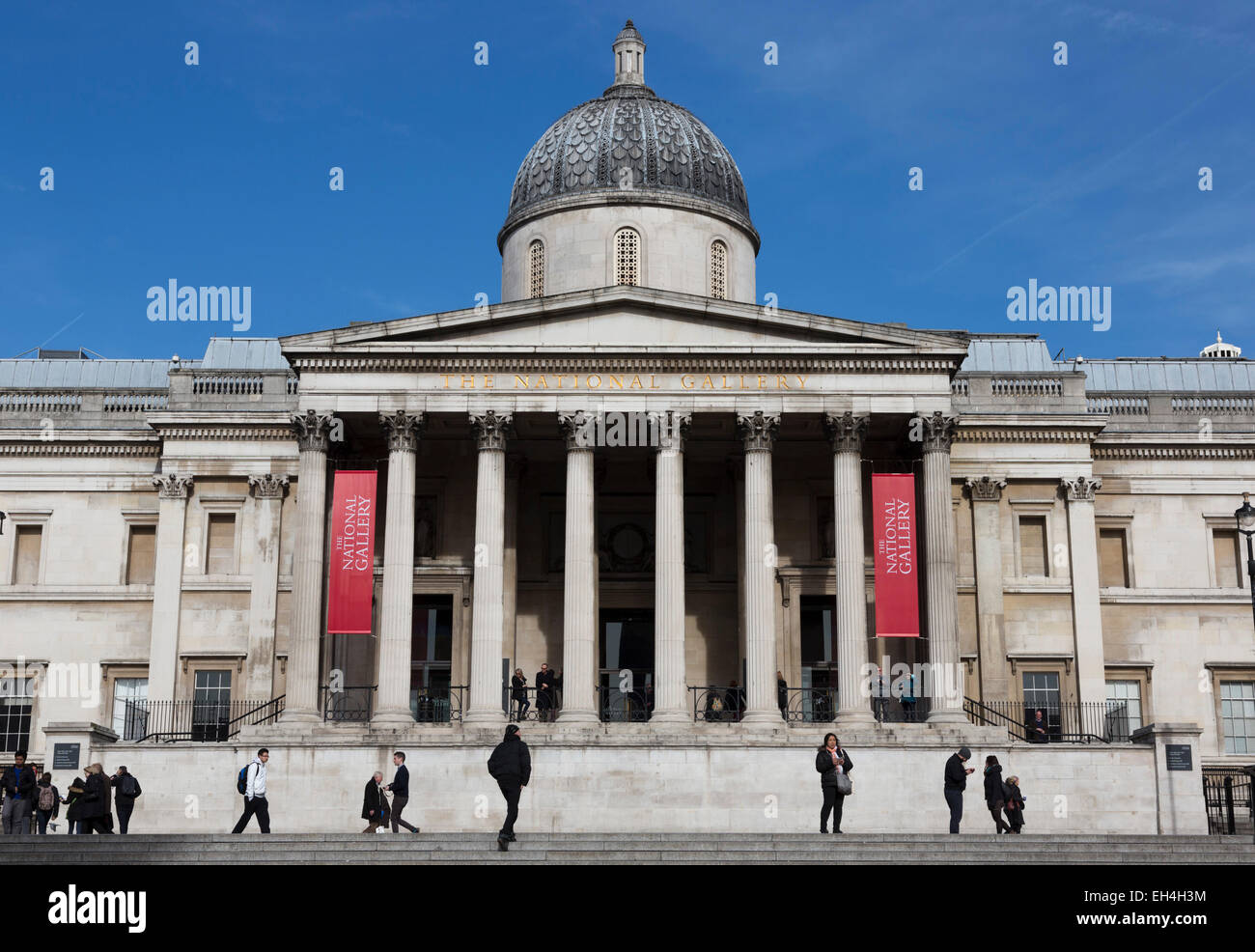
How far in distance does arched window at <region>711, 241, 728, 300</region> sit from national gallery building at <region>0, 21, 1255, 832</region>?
19cm

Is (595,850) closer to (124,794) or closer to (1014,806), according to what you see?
(1014,806)

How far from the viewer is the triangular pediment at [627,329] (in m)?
38.6

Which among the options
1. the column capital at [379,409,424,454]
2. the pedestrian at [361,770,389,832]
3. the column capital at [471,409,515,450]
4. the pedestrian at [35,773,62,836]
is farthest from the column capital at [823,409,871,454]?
the pedestrian at [35,773,62,836]

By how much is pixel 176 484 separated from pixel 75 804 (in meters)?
18.2

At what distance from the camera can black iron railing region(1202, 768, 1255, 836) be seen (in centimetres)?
3419

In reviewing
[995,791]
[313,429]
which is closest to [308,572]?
[313,429]

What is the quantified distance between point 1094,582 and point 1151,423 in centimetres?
587

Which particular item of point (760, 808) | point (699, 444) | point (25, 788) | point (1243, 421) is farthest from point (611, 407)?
point (1243, 421)

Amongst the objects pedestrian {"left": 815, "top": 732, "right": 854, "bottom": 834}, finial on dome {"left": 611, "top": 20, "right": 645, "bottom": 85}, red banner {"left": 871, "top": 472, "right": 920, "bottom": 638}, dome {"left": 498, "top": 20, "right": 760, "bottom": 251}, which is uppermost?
finial on dome {"left": 611, "top": 20, "right": 645, "bottom": 85}

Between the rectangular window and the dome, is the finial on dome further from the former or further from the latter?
the rectangular window

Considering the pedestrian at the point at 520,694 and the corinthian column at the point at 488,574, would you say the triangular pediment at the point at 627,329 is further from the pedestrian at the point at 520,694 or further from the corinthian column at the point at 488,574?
the pedestrian at the point at 520,694

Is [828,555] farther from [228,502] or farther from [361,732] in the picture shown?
[228,502]

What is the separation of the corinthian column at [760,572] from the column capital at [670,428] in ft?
4.81

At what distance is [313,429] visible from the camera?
38844 mm
